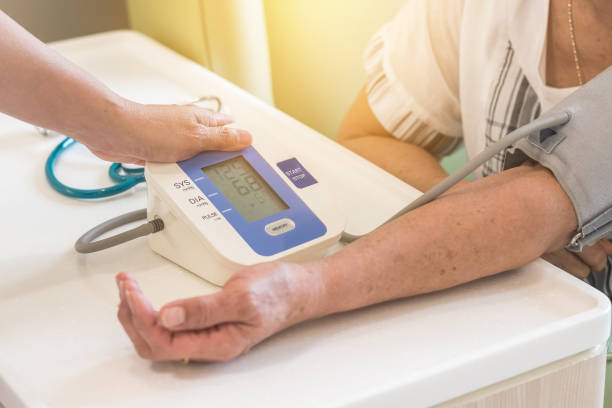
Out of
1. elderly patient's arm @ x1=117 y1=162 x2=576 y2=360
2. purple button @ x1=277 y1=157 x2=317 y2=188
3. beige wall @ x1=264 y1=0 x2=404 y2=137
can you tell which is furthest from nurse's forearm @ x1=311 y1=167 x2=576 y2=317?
beige wall @ x1=264 y1=0 x2=404 y2=137

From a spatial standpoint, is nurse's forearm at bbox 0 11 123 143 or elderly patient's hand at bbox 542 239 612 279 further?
elderly patient's hand at bbox 542 239 612 279

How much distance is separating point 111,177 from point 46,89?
236 millimetres

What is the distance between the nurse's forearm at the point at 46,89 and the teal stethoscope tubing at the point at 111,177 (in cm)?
15

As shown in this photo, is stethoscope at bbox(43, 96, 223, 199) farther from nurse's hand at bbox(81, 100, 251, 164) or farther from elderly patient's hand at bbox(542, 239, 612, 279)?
elderly patient's hand at bbox(542, 239, 612, 279)

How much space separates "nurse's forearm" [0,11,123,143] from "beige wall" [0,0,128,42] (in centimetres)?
104

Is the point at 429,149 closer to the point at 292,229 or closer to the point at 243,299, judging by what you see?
the point at 292,229

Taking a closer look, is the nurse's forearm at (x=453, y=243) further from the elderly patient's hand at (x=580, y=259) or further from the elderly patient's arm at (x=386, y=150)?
the elderly patient's arm at (x=386, y=150)

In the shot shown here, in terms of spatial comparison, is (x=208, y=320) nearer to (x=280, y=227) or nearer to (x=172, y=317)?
(x=172, y=317)

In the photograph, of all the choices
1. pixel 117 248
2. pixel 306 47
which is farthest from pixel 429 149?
pixel 117 248

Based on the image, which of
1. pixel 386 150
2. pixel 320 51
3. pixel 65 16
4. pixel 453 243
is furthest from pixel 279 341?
pixel 65 16

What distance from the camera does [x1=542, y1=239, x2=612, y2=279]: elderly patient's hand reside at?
2.81 ft

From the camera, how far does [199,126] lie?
0.81m

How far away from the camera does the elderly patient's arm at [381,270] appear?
0.61 m

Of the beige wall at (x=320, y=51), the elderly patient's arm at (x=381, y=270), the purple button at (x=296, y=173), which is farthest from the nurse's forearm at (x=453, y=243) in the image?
the beige wall at (x=320, y=51)
